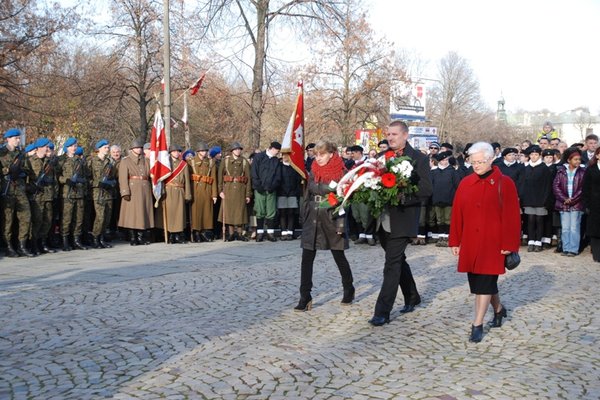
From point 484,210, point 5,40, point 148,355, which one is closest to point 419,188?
point 484,210

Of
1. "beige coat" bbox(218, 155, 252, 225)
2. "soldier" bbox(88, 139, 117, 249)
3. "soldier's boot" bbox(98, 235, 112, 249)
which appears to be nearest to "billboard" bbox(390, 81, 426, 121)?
"beige coat" bbox(218, 155, 252, 225)

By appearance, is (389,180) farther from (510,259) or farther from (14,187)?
(14,187)

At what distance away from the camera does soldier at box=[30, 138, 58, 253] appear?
41.0ft

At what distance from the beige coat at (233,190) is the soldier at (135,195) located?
1.88 metres

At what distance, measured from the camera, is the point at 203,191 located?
1559 cm

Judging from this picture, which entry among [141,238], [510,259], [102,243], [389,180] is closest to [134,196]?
[141,238]

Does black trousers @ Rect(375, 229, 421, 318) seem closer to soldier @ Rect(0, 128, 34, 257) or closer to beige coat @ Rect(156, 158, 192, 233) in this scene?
soldier @ Rect(0, 128, 34, 257)

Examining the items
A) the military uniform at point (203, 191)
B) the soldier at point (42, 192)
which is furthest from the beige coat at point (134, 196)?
the soldier at point (42, 192)

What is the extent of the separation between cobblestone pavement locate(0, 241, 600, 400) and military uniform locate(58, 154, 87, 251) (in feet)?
7.54

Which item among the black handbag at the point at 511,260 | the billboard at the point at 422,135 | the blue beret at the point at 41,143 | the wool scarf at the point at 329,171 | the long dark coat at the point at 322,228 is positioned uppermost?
the billboard at the point at 422,135

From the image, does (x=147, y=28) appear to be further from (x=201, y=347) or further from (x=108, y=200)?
(x=201, y=347)

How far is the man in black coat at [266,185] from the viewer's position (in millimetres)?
15477

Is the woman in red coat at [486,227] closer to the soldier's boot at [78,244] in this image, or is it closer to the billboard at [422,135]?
the soldier's boot at [78,244]

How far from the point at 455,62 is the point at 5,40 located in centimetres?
5528
